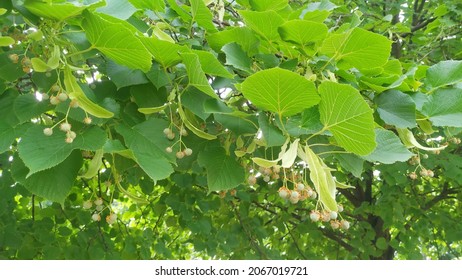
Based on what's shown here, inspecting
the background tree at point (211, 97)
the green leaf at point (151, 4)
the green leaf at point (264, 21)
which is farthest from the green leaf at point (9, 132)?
the green leaf at point (264, 21)

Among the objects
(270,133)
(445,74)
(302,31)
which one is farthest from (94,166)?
(445,74)

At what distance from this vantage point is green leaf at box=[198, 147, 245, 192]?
1.03 meters

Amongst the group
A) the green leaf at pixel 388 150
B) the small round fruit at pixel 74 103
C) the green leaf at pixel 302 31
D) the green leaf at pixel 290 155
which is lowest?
the green leaf at pixel 388 150

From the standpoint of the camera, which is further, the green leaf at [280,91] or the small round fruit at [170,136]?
the small round fruit at [170,136]

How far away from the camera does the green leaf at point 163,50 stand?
820 millimetres

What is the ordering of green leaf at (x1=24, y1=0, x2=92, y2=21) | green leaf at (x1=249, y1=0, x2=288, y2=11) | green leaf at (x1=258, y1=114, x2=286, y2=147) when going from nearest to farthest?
green leaf at (x1=24, y1=0, x2=92, y2=21) < green leaf at (x1=258, y1=114, x2=286, y2=147) < green leaf at (x1=249, y1=0, x2=288, y2=11)

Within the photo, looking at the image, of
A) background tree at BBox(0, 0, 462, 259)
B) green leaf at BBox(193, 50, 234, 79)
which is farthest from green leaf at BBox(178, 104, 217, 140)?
green leaf at BBox(193, 50, 234, 79)

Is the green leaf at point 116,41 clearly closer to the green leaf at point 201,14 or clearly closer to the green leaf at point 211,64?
the green leaf at point 211,64

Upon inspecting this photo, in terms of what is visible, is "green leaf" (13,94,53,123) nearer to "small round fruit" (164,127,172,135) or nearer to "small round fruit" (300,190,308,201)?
"small round fruit" (164,127,172,135)

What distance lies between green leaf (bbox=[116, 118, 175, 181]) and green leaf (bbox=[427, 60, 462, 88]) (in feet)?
1.77

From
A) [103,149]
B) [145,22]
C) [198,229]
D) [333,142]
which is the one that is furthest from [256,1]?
[198,229]

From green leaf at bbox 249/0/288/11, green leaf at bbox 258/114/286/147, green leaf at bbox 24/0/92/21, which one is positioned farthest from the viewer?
green leaf at bbox 249/0/288/11

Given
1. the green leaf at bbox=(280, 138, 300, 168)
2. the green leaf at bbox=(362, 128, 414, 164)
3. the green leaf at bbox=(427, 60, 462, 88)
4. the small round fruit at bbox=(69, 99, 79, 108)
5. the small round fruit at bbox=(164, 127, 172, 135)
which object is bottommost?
the small round fruit at bbox=(164, 127, 172, 135)

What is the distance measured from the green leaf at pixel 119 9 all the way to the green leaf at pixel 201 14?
0.13 metres
